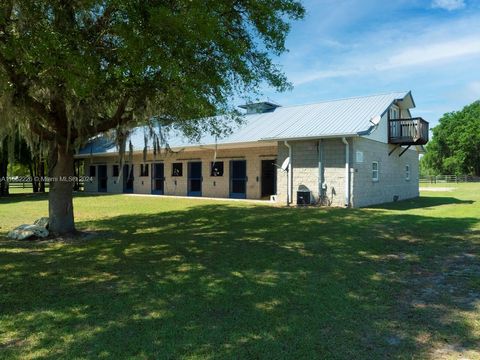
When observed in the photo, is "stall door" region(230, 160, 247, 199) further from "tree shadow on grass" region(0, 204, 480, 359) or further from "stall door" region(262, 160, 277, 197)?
"tree shadow on grass" region(0, 204, 480, 359)

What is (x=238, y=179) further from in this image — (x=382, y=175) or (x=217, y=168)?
(x=382, y=175)

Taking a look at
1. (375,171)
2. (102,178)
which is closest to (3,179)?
(102,178)

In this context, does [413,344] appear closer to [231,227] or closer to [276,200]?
[231,227]

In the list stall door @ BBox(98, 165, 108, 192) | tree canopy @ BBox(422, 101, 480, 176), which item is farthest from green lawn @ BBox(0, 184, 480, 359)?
tree canopy @ BBox(422, 101, 480, 176)

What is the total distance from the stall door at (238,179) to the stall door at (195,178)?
7.22ft

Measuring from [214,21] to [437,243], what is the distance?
5979 mm

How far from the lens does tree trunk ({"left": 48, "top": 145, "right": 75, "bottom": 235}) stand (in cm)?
930

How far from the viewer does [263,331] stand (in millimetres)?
3699

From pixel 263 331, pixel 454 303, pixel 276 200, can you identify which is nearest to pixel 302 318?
pixel 263 331

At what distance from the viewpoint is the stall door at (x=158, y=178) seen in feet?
80.1

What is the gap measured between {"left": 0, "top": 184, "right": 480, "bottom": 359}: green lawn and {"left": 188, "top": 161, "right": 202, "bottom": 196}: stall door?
1337 cm

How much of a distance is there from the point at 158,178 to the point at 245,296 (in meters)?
20.5

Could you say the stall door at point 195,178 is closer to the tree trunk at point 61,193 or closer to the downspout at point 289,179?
the downspout at point 289,179

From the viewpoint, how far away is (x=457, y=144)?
62594 millimetres
